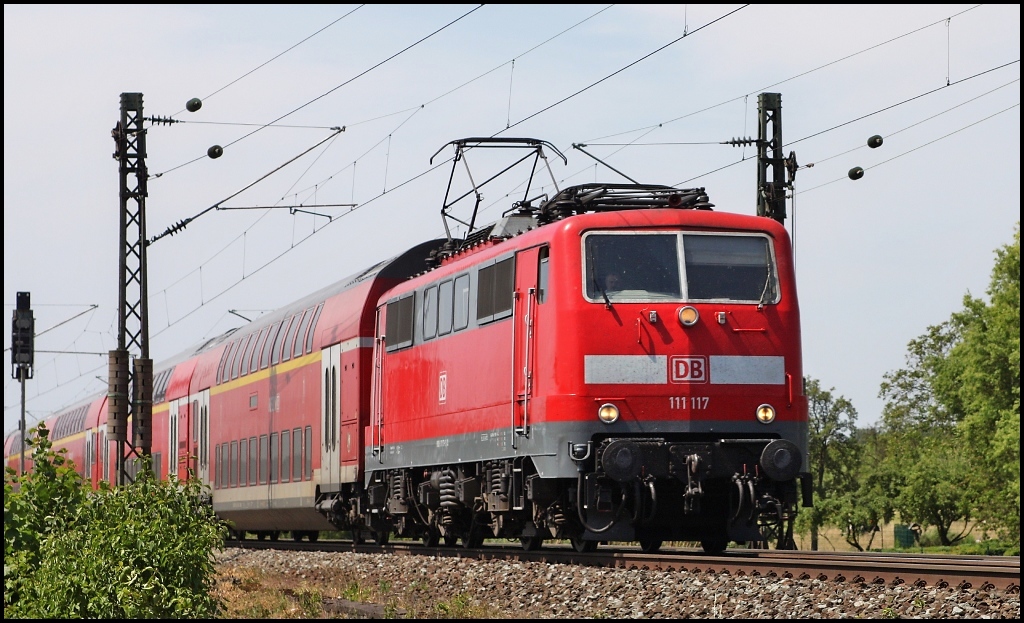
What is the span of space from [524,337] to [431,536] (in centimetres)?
535

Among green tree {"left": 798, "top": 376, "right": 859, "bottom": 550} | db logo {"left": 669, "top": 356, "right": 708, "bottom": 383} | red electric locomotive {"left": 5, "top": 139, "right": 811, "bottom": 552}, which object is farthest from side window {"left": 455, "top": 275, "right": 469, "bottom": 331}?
green tree {"left": 798, "top": 376, "right": 859, "bottom": 550}

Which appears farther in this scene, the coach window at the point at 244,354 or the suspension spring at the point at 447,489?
the coach window at the point at 244,354

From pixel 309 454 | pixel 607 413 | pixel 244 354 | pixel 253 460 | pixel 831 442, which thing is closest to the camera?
pixel 607 413

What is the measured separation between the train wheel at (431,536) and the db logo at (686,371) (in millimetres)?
5862

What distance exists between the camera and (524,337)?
16.2 meters

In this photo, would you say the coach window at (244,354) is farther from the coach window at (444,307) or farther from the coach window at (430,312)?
the coach window at (444,307)

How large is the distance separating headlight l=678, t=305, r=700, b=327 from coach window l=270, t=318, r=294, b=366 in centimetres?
1268

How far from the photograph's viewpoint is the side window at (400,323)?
65.6 ft

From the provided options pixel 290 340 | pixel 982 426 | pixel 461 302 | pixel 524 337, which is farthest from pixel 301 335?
pixel 982 426

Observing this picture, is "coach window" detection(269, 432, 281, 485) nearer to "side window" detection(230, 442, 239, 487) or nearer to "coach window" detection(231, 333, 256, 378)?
"coach window" detection(231, 333, 256, 378)

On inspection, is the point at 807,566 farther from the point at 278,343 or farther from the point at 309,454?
the point at 278,343

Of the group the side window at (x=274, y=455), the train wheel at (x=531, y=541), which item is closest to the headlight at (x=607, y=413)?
the train wheel at (x=531, y=541)

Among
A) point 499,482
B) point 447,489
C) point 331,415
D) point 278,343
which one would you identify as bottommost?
point 447,489

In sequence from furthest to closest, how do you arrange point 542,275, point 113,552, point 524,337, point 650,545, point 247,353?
point 247,353
point 650,545
point 524,337
point 542,275
point 113,552
